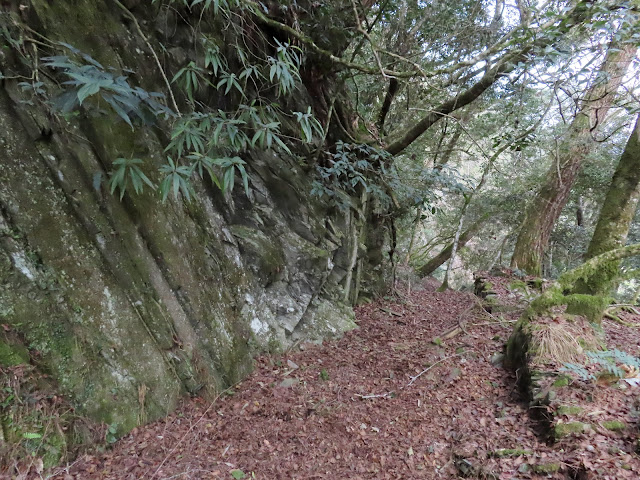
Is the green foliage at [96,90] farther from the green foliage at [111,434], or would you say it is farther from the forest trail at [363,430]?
the forest trail at [363,430]

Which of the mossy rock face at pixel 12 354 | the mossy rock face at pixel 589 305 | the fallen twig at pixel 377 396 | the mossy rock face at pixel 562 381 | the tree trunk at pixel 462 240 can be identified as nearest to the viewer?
the mossy rock face at pixel 12 354

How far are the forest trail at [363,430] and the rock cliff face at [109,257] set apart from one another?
0.33 m

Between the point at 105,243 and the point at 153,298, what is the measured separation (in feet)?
2.26

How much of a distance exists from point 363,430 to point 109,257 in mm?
3032

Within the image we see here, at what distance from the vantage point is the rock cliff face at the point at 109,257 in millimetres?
2689

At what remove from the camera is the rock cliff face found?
2.69 metres

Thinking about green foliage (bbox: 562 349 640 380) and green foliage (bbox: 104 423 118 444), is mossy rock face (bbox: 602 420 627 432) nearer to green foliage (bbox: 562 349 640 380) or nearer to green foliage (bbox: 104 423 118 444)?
green foliage (bbox: 562 349 640 380)

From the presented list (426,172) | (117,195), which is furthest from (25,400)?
(426,172)

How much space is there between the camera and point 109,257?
3148mm

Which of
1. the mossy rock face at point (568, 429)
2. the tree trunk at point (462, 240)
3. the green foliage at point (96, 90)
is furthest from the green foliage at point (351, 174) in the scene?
the tree trunk at point (462, 240)

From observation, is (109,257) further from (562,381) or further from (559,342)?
(559,342)

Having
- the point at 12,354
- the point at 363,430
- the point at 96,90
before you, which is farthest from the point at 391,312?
the point at 96,90

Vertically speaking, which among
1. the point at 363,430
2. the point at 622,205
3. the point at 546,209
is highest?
the point at 622,205

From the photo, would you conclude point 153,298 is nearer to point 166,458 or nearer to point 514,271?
point 166,458
